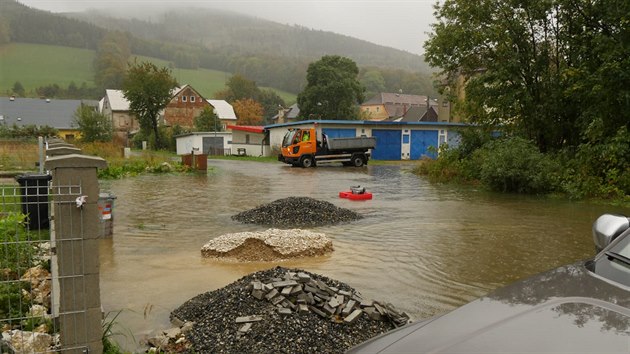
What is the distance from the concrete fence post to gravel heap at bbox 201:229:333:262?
167 inches

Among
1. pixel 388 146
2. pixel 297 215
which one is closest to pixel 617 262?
pixel 297 215

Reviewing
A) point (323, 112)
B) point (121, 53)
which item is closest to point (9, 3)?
point (121, 53)

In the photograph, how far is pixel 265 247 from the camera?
822 cm

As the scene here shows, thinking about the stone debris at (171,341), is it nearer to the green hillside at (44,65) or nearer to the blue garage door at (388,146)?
the blue garage door at (388,146)

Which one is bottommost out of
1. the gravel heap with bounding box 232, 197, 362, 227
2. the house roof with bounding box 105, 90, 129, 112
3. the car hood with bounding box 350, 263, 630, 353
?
the gravel heap with bounding box 232, 197, 362, 227

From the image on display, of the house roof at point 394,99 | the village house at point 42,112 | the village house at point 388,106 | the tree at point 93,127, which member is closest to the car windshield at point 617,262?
the tree at point 93,127

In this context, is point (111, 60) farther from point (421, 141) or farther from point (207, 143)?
point (421, 141)

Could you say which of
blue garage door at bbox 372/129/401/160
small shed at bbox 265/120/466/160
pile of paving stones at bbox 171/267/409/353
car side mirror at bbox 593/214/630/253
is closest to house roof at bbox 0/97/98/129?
small shed at bbox 265/120/466/160

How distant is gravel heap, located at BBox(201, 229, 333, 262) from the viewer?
8141mm

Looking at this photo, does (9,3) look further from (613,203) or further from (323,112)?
(613,203)

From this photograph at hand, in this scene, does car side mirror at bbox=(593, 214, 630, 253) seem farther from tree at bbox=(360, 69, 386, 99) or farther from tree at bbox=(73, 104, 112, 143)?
tree at bbox=(360, 69, 386, 99)

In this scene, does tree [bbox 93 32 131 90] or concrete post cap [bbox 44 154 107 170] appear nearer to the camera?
concrete post cap [bbox 44 154 107 170]

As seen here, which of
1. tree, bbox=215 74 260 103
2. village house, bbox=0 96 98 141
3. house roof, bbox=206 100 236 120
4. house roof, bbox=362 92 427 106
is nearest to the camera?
village house, bbox=0 96 98 141

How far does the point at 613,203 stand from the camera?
15.7 metres
